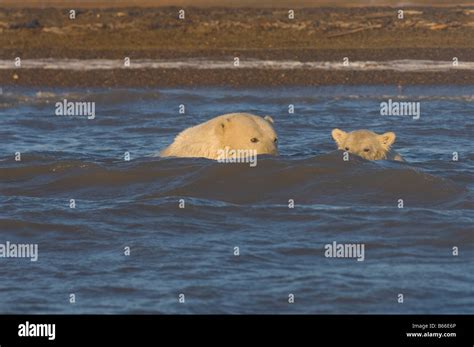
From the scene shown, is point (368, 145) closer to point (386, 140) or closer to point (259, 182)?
point (386, 140)

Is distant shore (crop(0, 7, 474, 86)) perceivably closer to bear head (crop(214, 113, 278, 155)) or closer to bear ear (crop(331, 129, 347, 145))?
bear ear (crop(331, 129, 347, 145))

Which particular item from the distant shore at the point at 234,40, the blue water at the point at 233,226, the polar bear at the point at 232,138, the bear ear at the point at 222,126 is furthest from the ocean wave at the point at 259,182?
the distant shore at the point at 234,40

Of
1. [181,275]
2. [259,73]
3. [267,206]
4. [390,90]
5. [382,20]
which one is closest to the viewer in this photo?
[181,275]

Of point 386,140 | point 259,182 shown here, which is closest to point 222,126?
point 259,182

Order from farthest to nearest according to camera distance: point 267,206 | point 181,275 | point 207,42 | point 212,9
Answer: point 212,9
point 207,42
point 267,206
point 181,275
